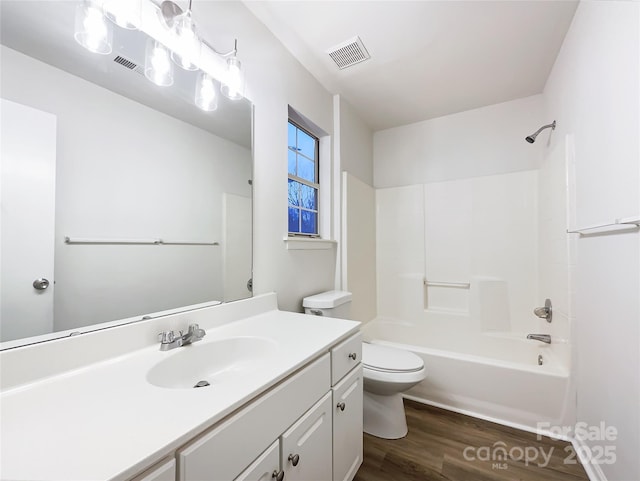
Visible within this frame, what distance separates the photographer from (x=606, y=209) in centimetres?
119

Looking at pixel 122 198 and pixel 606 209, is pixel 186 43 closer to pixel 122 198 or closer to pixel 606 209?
pixel 122 198

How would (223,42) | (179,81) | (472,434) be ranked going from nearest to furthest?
1. (179,81)
2. (223,42)
3. (472,434)

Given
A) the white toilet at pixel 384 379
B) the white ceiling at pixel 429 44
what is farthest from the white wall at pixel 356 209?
the white toilet at pixel 384 379

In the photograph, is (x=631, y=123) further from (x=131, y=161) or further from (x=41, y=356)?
(x=41, y=356)

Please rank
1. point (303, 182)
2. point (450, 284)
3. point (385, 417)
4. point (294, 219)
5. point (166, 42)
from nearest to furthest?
point (166, 42) < point (385, 417) < point (294, 219) < point (303, 182) < point (450, 284)

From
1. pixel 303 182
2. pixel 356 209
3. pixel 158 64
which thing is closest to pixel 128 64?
pixel 158 64

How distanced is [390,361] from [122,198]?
159cm

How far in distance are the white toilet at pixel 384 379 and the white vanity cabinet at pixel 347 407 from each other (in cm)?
32

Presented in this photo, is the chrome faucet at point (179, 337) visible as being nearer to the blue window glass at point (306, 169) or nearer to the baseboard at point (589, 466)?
the blue window glass at point (306, 169)

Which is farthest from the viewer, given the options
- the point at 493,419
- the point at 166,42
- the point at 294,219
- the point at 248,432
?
the point at 294,219

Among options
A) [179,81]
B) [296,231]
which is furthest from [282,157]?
[179,81]

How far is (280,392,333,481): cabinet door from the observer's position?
0.81m

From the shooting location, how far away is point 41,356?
0.73 m

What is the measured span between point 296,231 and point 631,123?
1.64m
